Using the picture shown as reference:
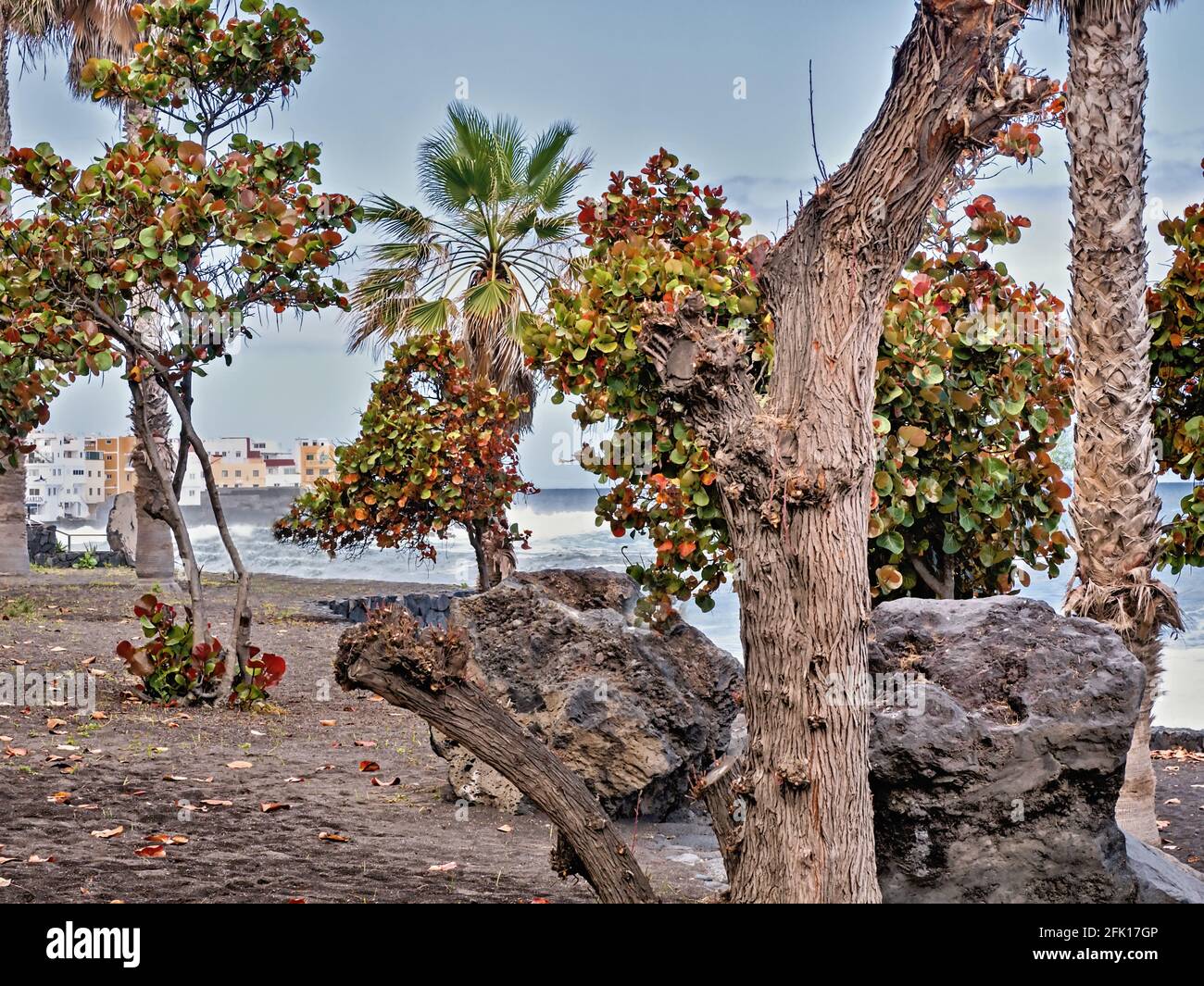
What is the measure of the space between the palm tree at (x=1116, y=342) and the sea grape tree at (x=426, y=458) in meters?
7.84

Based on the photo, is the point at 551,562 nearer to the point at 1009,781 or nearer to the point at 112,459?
the point at 112,459

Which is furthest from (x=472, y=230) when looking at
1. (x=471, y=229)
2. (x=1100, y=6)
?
(x=1100, y=6)

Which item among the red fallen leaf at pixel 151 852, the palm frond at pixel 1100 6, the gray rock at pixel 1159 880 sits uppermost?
the palm frond at pixel 1100 6

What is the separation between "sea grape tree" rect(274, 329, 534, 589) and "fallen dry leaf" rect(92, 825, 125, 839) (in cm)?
790

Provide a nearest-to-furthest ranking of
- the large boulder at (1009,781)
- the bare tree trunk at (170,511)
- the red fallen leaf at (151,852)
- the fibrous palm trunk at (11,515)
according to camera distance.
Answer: the large boulder at (1009,781) → the red fallen leaf at (151,852) → the bare tree trunk at (170,511) → the fibrous palm trunk at (11,515)

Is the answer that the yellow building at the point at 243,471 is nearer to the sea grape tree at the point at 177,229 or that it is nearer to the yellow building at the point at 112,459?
the yellow building at the point at 112,459

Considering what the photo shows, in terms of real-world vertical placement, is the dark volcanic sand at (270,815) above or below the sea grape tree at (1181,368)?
below

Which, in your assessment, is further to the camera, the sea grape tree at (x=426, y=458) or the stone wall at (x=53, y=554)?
the stone wall at (x=53, y=554)

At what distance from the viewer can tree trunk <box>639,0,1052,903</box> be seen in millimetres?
3713

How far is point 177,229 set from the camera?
796 centimetres

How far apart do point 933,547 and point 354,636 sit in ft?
13.3

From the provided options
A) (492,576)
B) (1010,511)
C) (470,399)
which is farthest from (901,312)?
(492,576)

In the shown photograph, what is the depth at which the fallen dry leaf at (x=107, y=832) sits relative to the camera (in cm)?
530

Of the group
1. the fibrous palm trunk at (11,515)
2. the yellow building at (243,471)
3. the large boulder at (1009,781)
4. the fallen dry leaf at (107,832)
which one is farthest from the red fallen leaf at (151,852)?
the yellow building at (243,471)
